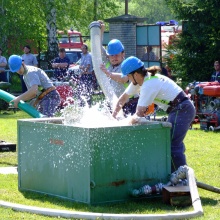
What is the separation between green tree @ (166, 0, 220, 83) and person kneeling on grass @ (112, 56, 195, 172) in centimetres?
1334

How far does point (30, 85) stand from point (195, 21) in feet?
41.8

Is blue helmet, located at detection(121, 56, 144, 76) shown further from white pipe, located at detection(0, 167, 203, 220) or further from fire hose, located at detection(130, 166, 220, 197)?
white pipe, located at detection(0, 167, 203, 220)

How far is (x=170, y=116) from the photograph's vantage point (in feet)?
30.5

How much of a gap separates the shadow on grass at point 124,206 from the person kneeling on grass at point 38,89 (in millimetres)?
2657

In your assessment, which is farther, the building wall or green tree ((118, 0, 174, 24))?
green tree ((118, 0, 174, 24))

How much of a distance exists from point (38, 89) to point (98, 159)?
3.54m

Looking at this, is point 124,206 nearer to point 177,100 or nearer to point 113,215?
point 113,215

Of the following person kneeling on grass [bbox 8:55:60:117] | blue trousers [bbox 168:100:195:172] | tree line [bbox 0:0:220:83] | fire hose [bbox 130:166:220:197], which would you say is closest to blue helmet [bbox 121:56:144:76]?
blue trousers [bbox 168:100:195:172]

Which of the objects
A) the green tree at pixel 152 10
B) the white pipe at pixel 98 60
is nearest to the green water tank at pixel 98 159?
the white pipe at pixel 98 60

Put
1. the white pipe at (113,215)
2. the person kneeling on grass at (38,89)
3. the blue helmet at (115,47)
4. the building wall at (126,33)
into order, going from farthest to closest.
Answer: the building wall at (126,33) → the person kneeling on grass at (38,89) → the blue helmet at (115,47) → the white pipe at (113,215)

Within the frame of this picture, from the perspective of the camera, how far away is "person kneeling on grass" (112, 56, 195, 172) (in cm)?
892

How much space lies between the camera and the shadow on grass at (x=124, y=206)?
8.29 metres

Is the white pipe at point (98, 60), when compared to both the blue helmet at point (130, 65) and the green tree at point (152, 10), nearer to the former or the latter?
the blue helmet at point (130, 65)

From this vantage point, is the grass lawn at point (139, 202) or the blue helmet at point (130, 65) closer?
the grass lawn at point (139, 202)
